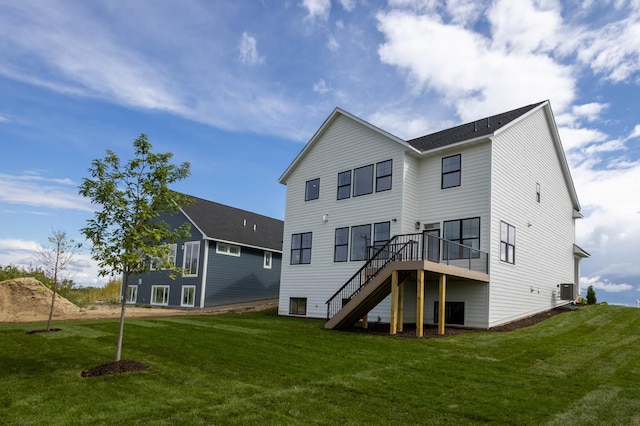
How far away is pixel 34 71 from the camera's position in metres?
14.6

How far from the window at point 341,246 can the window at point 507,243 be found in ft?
21.3

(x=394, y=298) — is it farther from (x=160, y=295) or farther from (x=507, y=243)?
(x=160, y=295)

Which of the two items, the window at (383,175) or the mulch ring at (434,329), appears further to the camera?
the window at (383,175)

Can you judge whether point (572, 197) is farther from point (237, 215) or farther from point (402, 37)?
point (237, 215)

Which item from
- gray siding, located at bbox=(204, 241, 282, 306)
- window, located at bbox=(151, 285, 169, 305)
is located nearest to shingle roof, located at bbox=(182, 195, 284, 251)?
gray siding, located at bbox=(204, 241, 282, 306)

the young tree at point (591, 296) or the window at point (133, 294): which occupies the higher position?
the young tree at point (591, 296)

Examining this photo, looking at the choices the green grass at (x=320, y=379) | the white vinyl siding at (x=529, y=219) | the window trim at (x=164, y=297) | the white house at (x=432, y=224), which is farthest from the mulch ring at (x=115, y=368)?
the window trim at (x=164, y=297)

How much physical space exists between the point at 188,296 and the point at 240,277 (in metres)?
3.63

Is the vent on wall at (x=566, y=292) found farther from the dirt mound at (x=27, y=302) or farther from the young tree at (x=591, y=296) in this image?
the dirt mound at (x=27, y=302)

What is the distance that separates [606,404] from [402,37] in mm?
11740

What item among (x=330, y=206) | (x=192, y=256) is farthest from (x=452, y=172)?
(x=192, y=256)

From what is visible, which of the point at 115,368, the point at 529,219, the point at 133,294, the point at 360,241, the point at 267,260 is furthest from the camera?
the point at 133,294

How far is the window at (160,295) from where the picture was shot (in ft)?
102

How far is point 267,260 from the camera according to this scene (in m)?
33.3
